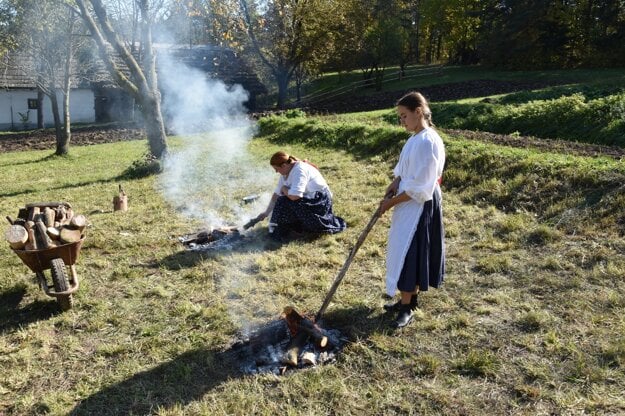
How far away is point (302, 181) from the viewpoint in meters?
6.01

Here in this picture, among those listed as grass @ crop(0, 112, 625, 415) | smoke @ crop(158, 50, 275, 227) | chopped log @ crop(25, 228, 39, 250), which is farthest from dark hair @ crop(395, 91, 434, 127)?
smoke @ crop(158, 50, 275, 227)

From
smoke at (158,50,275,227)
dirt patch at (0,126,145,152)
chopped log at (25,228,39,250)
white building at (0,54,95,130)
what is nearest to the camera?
chopped log at (25,228,39,250)

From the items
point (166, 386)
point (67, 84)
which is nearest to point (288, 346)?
point (166, 386)

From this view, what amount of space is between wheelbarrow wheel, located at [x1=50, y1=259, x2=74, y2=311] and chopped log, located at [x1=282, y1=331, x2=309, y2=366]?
2.23m

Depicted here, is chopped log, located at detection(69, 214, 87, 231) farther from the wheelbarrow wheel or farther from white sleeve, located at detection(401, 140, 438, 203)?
white sleeve, located at detection(401, 140, 438, 203)

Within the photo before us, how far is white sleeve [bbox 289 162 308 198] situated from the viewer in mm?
5984

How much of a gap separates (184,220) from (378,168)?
4.01m

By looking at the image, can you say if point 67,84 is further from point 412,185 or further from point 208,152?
point 412,185

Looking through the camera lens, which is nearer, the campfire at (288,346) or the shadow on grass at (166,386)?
the shadow on grass at (166,386)

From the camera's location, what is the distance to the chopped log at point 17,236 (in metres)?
4.48

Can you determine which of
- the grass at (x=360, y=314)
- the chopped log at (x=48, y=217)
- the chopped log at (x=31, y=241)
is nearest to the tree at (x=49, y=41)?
the grass at (x=360, y=314)

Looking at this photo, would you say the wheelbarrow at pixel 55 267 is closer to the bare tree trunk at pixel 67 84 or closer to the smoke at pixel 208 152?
the smoke at pixel 208 152

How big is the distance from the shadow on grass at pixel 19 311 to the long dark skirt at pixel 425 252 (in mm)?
3226

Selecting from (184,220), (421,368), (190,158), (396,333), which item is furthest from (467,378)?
(190,158)
